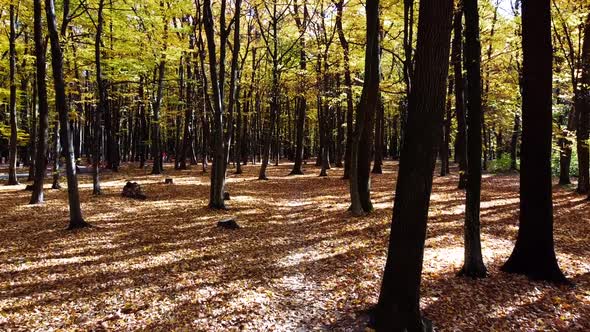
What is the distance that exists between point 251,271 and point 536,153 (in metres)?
5.57

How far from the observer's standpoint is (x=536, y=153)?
277 inches

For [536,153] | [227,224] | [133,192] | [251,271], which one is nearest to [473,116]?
[536,153]

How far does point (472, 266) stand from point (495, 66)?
63.7 ft

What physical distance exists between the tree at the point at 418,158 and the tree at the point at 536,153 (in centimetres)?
350

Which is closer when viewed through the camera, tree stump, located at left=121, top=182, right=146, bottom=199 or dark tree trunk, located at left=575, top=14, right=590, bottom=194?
dark tree trunk, located at left=575, top=14, right=590, bottom=194

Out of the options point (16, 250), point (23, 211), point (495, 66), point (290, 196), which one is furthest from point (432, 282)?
point (495, 66)

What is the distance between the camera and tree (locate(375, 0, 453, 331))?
14.3ft

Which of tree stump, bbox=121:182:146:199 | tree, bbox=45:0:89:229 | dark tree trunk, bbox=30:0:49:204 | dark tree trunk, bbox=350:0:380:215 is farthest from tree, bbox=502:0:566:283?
tree stump, bbox=121:182:146:199

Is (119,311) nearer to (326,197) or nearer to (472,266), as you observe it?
(472,266)

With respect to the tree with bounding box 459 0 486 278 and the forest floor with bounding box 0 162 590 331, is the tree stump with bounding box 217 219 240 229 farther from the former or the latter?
the tree with bounding box 459 0 486 278

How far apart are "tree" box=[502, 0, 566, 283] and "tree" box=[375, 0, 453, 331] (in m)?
3.50

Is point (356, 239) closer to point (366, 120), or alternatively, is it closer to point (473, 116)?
point (366, 120)

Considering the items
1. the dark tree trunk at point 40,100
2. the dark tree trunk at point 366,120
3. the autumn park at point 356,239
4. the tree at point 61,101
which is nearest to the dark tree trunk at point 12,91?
the autumn park at point 356,239

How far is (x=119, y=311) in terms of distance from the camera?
569 cm
